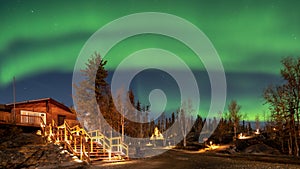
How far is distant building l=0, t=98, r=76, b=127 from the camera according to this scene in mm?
35375

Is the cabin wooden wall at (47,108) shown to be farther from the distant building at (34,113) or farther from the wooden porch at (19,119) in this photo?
the wooden porch at (19,119)

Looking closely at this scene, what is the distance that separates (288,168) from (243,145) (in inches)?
1565

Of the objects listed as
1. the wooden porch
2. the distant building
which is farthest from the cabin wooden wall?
the wooden porch

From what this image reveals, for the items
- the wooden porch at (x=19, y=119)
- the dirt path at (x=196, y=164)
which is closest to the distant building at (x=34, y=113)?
the wooden porch at (x=19, y=119)

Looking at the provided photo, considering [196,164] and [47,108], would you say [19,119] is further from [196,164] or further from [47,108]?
[196,164]

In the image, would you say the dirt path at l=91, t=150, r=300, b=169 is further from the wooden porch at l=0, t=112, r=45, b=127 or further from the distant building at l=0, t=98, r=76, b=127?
the wooden porch at l=0, t=112, r=45, b=127

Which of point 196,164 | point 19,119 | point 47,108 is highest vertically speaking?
point 47,108

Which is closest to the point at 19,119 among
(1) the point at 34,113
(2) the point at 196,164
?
(1) the point at 34,113

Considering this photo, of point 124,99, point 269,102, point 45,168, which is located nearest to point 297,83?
point 269,102

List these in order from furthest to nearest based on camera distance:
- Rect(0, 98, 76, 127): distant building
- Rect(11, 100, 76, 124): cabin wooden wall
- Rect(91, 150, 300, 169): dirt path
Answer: Rect(11, 100, 76, 124): cabin wooden wall
Rect(0, 98, 76, 127): distant building
Rect(91, 150, 300, 169): dirt path

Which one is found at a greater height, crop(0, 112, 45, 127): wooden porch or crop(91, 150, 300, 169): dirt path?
crop(0, 112, 45, 127): wooden porch

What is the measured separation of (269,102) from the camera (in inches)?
1452

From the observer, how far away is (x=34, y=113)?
39.4 meters

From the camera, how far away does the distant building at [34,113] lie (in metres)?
35.4
